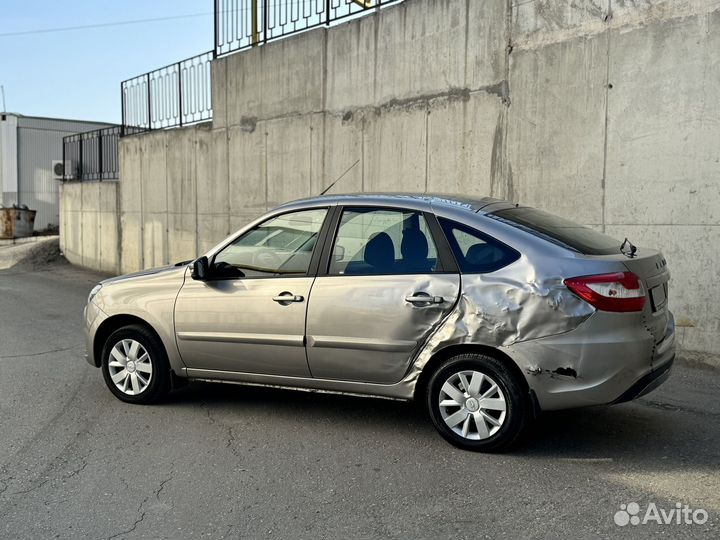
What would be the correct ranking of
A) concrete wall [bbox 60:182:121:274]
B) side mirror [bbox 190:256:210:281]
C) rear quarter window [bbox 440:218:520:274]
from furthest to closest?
1. concrete wall [bbox 60:182:121:274]
2. side mirror [bbox 190:256:210:281]
3. rear quarter window [bbox 440:218:520:274]

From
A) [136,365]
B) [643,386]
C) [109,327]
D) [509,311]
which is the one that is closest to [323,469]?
[509,311]

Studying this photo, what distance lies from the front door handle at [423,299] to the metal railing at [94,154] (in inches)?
514

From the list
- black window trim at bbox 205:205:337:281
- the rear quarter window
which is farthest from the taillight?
black window trim at bbox 205:205:337:281

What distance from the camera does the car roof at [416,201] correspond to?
4768mm

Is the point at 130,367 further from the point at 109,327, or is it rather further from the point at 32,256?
the point at 32,256

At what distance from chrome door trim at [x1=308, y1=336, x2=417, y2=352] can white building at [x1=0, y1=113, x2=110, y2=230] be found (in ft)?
104

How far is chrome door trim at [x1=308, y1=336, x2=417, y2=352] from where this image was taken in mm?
4535

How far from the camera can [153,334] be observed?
18.1ft

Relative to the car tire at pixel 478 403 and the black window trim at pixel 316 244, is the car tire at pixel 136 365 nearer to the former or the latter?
the black window trim at pixel 316 244

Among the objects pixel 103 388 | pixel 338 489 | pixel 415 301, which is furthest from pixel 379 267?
pixel 103 388

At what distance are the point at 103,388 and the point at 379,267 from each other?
2994mm

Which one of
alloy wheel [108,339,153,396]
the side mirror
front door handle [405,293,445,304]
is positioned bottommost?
alloy wheel [108,339,153,396]

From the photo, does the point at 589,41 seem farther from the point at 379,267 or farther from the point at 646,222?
the point at 379,267

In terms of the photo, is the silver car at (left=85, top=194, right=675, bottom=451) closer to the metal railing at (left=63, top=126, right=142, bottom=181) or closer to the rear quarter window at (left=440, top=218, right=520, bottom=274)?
the rear quarter window at (left=440, top=218, right=520, bottom=274)
